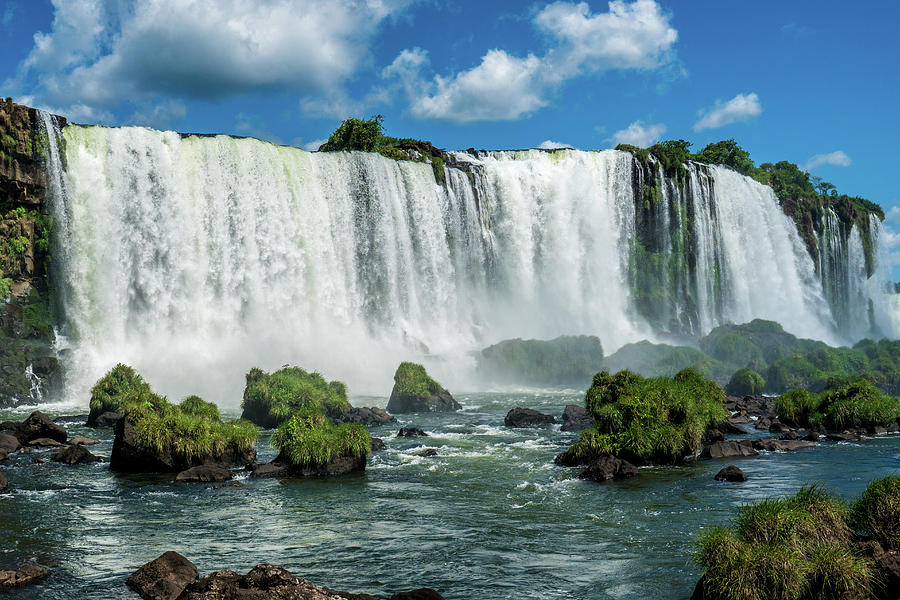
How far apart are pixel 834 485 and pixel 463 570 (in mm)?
9333

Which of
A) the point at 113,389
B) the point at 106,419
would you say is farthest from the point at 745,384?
the point at 106,419

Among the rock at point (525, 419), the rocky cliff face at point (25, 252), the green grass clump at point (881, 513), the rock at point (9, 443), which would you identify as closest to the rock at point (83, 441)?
the rock at point (9, 443)

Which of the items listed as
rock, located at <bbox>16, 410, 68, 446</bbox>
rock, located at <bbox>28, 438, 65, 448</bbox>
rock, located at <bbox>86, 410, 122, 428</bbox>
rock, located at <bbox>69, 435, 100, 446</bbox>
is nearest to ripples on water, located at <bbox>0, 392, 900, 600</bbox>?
rock, located at <bbox>28, 438, 65, 448</bbox>

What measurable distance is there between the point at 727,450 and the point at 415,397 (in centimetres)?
1510

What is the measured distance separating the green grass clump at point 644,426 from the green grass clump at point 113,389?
49.6ft

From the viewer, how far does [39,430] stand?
2214 cm

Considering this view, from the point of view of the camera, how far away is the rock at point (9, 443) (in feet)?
67.3

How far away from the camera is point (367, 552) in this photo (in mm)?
12289

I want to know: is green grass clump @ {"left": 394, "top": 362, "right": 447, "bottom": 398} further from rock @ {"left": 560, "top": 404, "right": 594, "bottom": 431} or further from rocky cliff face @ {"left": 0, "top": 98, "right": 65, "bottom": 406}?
rocky cliff face @ {"left": 0, "top": 98, "right": 65, "bottom": 406}

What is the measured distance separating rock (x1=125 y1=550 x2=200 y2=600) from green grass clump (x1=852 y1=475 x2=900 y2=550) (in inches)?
357

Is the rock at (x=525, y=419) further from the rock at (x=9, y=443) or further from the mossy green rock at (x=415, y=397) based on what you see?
the rock at (x=9, y=443)

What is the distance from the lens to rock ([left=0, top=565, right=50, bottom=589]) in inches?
407

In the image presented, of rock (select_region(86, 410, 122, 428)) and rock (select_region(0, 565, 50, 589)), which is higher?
rock (select_region(86, 410, 122, 428))

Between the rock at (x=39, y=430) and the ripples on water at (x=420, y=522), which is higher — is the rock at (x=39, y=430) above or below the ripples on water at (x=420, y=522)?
above
